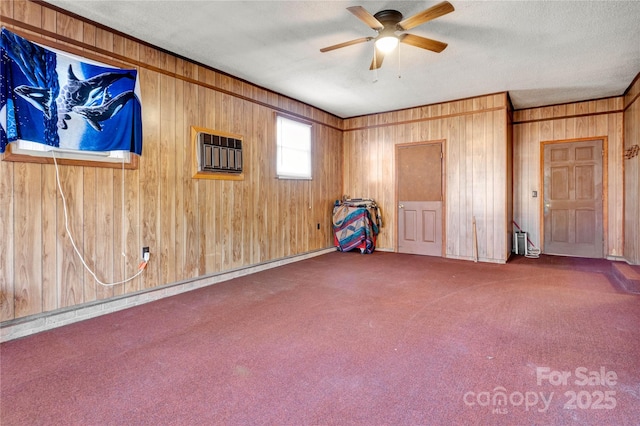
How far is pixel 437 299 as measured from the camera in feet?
11.2

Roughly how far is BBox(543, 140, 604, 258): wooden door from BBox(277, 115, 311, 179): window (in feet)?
14.7

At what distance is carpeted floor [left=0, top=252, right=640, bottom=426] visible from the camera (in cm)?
167

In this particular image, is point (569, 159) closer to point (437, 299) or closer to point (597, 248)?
point (597, 248)

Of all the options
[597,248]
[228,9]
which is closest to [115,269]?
[228,9]

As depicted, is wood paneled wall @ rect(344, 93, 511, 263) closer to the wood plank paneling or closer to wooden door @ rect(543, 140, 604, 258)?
wooden door @ rect(543, 140, 604, 258)

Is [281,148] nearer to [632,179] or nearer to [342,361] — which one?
[342,361]

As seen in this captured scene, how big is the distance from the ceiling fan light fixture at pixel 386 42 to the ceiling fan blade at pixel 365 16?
5.2 inches

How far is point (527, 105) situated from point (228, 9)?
219 inches

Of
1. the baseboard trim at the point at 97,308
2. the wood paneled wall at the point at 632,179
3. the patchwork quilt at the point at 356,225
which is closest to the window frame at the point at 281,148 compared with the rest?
the patchwork quilt at the point at 356,225

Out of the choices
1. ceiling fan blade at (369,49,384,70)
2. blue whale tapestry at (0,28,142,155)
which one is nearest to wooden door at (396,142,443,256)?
ceiling fan blade at (369,49,384,70)

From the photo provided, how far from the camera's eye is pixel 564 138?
586 cm

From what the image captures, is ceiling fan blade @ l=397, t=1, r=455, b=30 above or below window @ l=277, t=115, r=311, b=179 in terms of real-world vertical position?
above

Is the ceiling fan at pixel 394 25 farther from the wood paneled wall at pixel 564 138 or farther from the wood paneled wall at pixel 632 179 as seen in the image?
the wood paneled wall at pixel 564 138

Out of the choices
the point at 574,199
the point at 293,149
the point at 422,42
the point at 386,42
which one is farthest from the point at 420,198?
the point at 386,42
